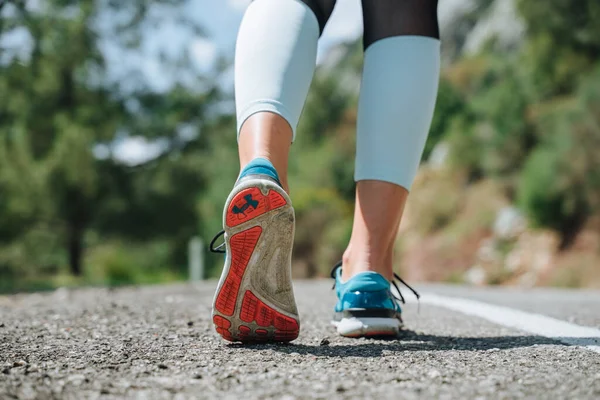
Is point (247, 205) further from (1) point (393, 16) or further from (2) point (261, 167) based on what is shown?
(1) point (393, 16)

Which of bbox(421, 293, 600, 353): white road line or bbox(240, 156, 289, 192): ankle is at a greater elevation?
bbox(240, 156, 289, 192): ankle

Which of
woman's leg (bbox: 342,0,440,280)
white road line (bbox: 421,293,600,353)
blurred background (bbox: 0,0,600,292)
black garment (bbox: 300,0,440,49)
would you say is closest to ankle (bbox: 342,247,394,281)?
woman's leg (bbox: 342,0,440,280)

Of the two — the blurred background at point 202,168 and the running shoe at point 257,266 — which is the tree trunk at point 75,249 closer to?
the blurred background at point 202,168

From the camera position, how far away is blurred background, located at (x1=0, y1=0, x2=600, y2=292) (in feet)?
31.1

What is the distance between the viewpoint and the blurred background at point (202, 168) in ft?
31.1

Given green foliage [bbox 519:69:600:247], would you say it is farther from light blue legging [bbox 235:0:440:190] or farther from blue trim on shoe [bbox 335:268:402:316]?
blue trim on shoe [bbox 335:268:402:316]

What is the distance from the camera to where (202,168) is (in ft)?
52.6

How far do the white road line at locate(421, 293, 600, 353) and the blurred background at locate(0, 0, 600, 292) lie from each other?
6418mm

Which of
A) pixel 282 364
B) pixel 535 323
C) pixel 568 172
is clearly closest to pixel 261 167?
pixel 282 364

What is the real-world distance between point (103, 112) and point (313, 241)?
495cm

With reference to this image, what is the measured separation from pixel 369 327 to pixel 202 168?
49.0ft

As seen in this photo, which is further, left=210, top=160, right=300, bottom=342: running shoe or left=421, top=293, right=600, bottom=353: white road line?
left=421, top=293, right=600, bottom=353: white road line

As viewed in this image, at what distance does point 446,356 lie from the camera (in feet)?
3.55

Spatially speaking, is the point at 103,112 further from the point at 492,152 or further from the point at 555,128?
the point at 555,128
